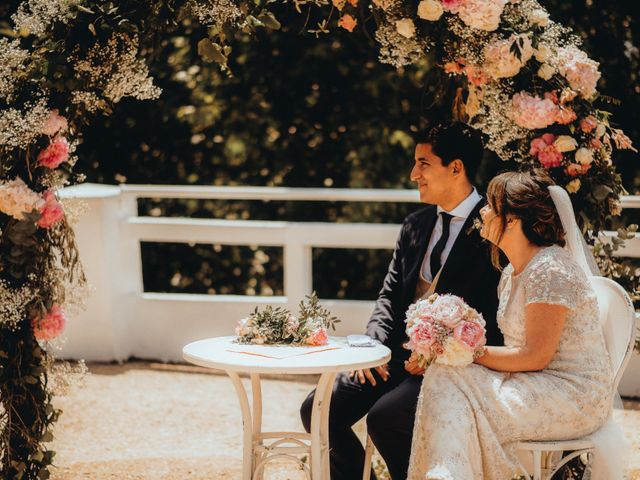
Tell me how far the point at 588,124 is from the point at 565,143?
0.49 ft

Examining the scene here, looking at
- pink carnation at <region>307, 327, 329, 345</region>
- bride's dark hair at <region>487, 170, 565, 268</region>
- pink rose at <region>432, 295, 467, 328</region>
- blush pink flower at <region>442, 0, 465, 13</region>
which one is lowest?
pink carnation at <region>307, 327, 329, 345</region>

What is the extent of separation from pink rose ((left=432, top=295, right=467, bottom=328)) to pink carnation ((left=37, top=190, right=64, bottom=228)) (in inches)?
62.0

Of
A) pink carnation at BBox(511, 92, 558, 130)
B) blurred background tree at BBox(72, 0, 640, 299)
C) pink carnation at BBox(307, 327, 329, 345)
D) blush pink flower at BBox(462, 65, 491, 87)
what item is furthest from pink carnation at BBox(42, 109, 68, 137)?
blurred background tree at BBox(72, 0, 640, 299)

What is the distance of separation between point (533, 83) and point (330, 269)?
5584 millimetres

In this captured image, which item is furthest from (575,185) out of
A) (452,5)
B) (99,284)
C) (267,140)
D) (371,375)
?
(267,140)

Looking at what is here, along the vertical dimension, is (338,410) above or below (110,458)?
above

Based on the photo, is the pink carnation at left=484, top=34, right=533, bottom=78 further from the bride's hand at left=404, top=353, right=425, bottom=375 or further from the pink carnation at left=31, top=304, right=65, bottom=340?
the pink carnation at left=31, top=304, right=65, bottom=340

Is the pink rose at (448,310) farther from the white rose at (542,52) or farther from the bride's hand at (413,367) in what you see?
the white rose at (542,52)

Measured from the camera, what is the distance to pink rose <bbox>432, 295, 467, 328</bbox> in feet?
11.2

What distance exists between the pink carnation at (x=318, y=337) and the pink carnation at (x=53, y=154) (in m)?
1.25

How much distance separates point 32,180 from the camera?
391cm

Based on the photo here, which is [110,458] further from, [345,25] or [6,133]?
[345,25]

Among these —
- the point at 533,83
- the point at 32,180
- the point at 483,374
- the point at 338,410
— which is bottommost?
the point at 338,410

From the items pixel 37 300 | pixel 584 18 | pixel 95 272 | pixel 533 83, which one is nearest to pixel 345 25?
pixel 533 83
